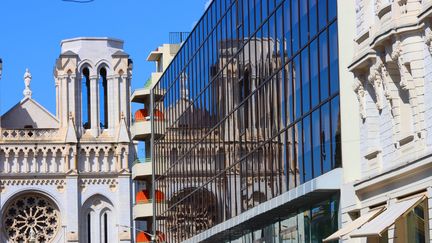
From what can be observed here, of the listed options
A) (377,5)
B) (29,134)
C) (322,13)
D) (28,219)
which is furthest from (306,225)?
(29,134)

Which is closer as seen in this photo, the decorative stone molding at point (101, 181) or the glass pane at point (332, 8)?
the glass pane at point (332, 8)

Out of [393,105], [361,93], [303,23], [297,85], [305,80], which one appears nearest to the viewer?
[393,105]

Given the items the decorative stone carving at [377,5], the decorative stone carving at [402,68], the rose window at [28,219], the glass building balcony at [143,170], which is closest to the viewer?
the decorative stone carving at [402,68]

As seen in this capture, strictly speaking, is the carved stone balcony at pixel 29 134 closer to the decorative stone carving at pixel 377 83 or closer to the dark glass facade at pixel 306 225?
the dark glass facade at pixel 306 225

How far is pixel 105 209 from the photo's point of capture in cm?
10575

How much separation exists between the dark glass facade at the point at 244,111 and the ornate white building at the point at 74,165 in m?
35.2

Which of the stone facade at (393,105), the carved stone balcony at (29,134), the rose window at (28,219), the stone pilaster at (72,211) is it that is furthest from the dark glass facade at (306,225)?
the carved stone balcony at (29,134)

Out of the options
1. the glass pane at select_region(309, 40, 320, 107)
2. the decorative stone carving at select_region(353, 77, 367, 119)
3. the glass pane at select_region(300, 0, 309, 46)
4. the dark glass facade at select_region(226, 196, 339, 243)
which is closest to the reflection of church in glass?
the dark glass facade at select_region(226, 196, 339, 243)

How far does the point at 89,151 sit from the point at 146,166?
29.5 meters

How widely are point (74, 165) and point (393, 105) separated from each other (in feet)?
249

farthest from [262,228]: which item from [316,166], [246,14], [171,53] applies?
[171,53]

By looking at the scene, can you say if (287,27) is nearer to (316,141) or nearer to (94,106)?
(316,141)

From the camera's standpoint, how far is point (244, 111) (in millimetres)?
46969

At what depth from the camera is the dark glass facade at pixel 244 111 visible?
36188 millimetres
